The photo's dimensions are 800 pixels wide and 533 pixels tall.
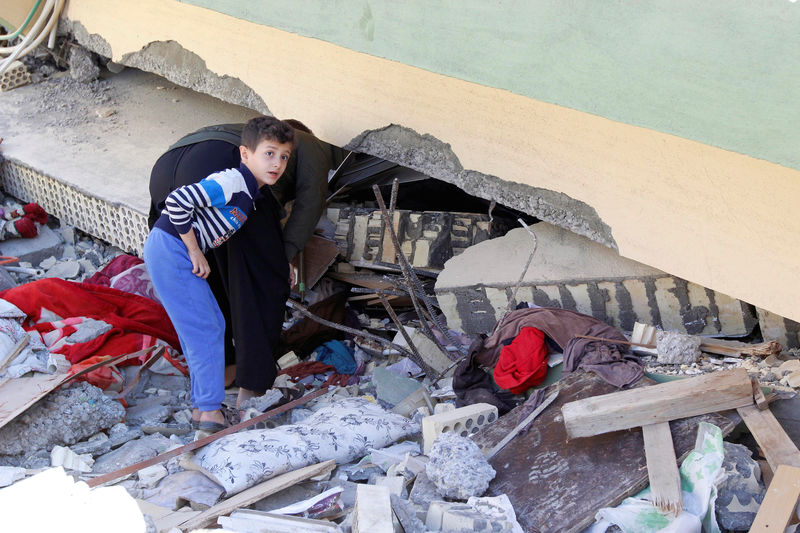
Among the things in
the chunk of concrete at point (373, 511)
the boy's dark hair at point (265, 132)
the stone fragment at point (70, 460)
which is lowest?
the stone fragment at point (70, 460)

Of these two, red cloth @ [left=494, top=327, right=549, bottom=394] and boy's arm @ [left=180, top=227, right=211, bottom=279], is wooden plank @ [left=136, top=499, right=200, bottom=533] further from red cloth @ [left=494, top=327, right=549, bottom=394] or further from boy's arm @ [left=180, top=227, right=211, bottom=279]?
red cloth @ [left=494, top=327, right=549, bottom=394]

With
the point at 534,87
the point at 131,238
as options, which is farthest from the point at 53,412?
the point at 534,87

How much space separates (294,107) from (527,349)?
7.55 ft

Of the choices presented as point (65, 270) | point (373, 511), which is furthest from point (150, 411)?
point (373, 511)

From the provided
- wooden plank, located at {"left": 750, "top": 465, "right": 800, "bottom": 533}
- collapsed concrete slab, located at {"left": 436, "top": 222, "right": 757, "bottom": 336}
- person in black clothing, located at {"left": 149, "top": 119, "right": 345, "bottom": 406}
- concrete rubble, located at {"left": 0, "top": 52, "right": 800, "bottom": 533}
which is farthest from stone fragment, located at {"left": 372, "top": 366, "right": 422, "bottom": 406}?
wooden plank, located at {"left": 750, "top": 465, "right": 800, "bottom": 533}

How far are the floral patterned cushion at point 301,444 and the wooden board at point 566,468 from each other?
47 centimetres

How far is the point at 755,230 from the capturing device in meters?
3.25

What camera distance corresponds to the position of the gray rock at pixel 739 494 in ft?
8.13

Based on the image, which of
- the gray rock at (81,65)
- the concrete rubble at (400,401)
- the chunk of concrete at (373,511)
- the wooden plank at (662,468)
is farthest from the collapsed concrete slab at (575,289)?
the gray rock at (81,65)

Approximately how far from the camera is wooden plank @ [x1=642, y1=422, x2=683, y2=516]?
248 centimetres

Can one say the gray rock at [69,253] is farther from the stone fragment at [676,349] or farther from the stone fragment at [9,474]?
the stone fragment at [676,349]

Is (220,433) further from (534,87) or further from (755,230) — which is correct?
(755,230)

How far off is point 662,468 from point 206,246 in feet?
7.09

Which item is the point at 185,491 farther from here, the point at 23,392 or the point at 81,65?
the point at 81,65
